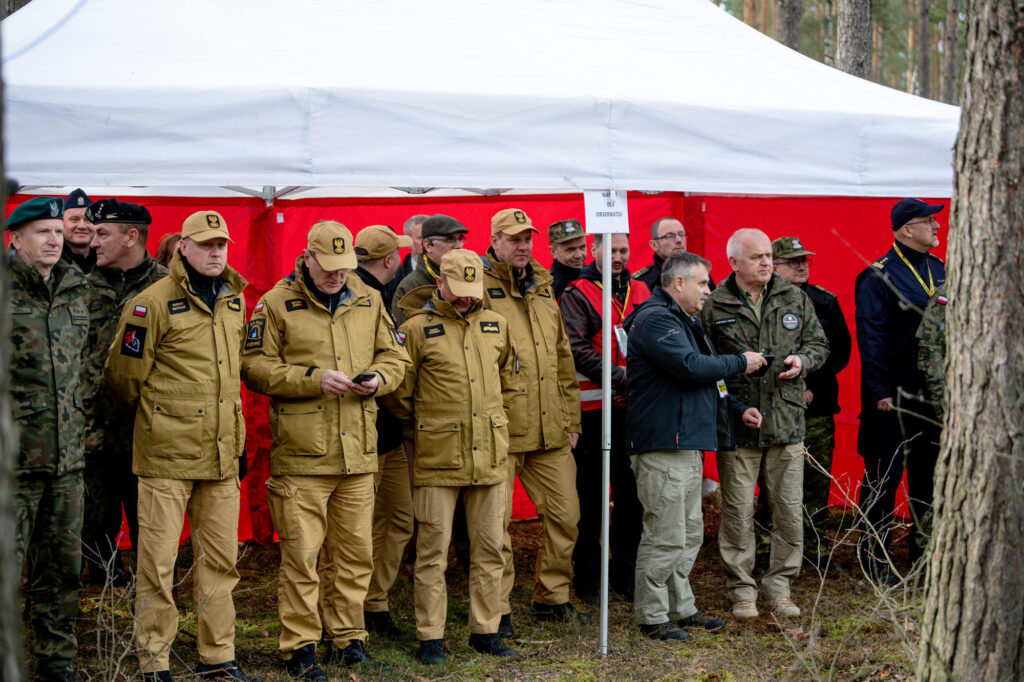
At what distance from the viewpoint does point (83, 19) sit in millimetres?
4531

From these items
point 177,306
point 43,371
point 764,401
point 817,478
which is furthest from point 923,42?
point 43,371

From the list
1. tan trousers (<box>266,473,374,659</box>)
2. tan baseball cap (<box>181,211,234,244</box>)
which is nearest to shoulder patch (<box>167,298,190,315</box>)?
tan baseball cap (<box>181,211,234,244</box>)

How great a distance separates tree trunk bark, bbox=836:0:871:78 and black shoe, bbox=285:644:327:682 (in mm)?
8565

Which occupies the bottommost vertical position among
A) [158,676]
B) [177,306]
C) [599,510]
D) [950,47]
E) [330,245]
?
[158,676]

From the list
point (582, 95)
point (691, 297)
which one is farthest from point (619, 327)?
point (582, 95)

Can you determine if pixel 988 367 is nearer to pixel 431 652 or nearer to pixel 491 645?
pixel 491 645

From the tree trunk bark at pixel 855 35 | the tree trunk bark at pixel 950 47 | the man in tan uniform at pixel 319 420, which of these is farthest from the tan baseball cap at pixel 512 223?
the tree trunk bark at pixel 950 47

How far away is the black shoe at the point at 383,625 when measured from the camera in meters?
5.05

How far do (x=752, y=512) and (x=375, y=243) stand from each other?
7.87ft

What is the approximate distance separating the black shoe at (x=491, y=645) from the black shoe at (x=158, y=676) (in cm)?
138

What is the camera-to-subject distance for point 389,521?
5141mm

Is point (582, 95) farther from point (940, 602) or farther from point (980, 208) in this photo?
point (940, 602)

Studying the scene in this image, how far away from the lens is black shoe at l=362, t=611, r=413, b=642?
5047 millimetres

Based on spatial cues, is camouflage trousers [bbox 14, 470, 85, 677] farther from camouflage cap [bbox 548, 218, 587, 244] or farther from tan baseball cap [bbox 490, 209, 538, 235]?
camouflage cap [bbox 548, 218, 587, 244]
